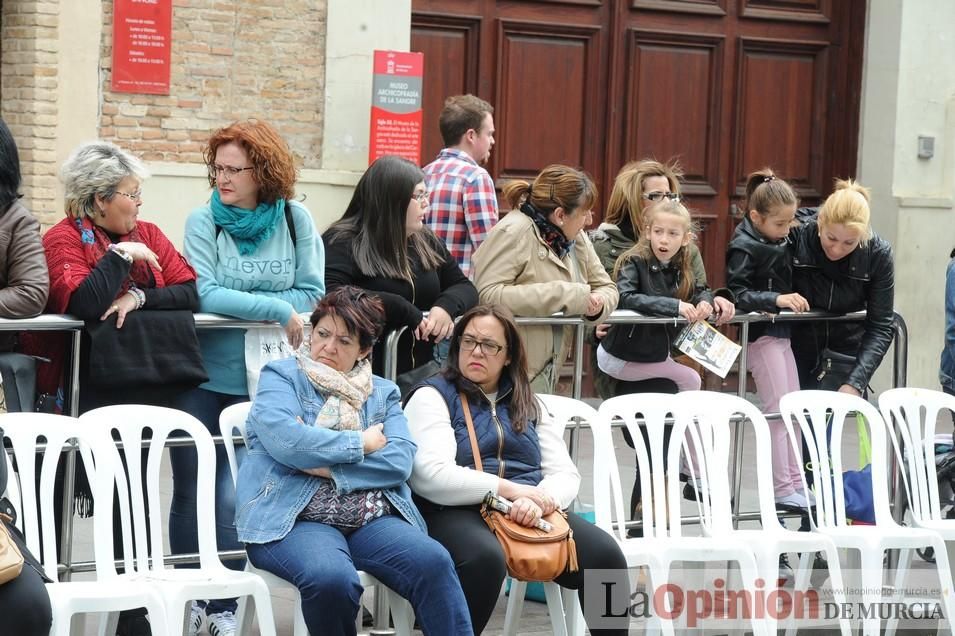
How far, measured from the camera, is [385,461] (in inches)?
192

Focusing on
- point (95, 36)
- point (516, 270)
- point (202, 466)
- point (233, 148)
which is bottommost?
point (202, 466)

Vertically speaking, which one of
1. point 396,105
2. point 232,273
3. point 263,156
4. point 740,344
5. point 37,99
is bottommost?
point 740,344

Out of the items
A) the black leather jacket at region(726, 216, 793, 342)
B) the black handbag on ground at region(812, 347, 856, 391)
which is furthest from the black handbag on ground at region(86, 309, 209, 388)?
the black handbag on ground at region(812, 347, 856, 391)

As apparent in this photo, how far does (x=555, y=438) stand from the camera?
5.34m

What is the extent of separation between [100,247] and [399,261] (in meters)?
1.09

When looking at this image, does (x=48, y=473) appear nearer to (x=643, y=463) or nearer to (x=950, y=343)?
(x=643, y=463)

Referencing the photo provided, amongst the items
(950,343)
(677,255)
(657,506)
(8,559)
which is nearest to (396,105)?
(677,255)

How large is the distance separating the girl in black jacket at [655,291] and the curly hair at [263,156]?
5.07ft

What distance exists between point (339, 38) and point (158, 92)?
126 centimetres

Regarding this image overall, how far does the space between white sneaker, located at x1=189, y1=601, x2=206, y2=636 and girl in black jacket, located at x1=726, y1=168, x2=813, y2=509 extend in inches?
98.2

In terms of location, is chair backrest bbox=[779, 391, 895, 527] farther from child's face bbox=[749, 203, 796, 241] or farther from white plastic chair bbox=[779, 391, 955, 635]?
child's face bbox=[749, 203, 796, 241]

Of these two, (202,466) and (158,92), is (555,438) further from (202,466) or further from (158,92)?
(158,92)

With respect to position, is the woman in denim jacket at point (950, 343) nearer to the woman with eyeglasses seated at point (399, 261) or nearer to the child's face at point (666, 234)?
the child's face at point (666, 234)


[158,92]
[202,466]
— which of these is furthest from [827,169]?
[202,466]
